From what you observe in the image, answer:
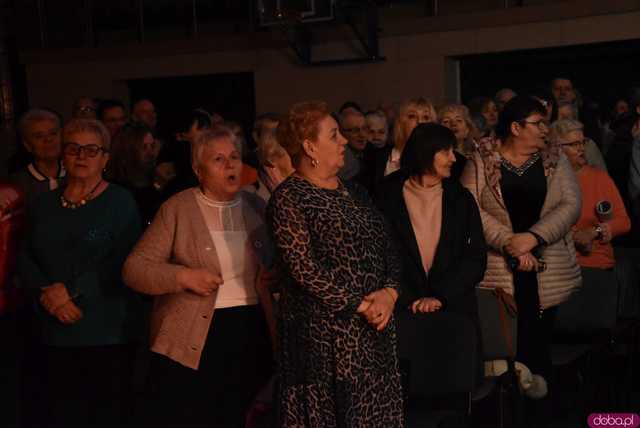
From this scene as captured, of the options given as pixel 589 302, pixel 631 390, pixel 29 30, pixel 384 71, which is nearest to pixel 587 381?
pixel 589 302

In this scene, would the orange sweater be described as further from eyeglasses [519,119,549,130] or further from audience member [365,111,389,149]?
audience member [365,111,389,149]

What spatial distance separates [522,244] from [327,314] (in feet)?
5.16

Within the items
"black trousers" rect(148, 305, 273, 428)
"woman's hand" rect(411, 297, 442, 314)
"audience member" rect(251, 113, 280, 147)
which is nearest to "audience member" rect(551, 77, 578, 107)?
"audience member" rect(251, 113, 280, 147)

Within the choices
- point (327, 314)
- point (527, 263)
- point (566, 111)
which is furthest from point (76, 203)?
point (566, 111)

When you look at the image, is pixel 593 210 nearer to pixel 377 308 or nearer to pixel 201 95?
pixel 377 308

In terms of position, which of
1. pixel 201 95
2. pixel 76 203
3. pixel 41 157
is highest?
pixel 201 95

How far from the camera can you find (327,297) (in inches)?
127

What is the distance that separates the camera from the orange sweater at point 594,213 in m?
5.47

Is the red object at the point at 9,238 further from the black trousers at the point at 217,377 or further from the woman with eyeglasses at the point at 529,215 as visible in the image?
the woman with eyeglasses at the point at 529,215

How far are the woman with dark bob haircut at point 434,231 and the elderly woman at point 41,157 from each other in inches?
61.5

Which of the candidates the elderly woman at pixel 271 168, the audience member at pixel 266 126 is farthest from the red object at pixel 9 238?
the audience member at pixel 266 126

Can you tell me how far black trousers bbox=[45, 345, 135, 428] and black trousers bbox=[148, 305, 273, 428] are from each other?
0.21 meters

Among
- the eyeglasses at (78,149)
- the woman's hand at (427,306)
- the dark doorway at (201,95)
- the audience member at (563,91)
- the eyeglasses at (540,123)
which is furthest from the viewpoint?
the dark doorway at (201,95)

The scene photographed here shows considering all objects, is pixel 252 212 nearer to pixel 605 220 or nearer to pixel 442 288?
pixel 442 288
